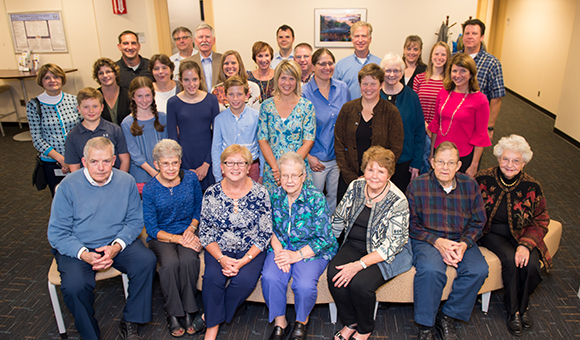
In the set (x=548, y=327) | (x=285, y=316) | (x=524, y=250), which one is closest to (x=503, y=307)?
(x=548, y=327)

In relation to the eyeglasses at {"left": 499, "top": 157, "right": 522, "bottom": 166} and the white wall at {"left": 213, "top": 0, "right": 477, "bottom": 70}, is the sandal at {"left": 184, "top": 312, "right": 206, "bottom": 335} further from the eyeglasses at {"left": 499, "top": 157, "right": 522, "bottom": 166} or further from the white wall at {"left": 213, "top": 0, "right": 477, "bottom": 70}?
the white wall at {"left": 213, "top": 0, "right": 477, "bottom": 70}

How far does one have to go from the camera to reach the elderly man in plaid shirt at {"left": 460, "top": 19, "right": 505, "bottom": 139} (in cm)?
374

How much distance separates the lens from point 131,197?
275 cm

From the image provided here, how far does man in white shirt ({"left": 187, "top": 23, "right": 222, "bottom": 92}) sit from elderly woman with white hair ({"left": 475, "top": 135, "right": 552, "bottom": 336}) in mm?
2875

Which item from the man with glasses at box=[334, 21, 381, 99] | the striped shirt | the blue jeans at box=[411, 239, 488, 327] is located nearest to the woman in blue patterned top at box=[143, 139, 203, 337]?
the blue jeans at box=[411, 239, 488, 327]

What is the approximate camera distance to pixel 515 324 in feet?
8.50

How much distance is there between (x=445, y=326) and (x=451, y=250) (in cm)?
50

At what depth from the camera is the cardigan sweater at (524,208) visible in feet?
8.75

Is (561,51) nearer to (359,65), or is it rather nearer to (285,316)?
(359,65)

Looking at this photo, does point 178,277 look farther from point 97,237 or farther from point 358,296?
point 358,296

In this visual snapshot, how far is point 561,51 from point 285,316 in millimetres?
7874

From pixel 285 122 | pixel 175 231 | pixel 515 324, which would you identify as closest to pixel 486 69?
pixel 285 122

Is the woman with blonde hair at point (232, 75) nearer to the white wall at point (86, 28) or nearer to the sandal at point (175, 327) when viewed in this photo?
the sandal at point (175, 327)

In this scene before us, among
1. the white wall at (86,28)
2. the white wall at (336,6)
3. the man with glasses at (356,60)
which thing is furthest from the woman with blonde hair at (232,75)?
the white wall at (86,28)
